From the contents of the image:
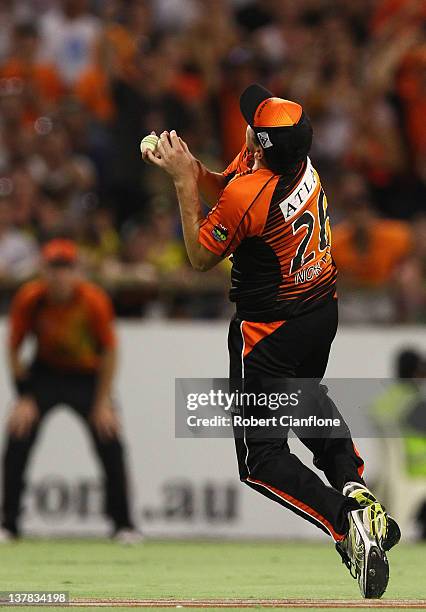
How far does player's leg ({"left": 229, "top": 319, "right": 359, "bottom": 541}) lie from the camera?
7020 mm

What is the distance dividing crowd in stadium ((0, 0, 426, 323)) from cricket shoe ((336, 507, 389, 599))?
6531 mm

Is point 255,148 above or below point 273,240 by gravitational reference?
above

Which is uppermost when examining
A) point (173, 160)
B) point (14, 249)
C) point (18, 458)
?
point (173, 160)

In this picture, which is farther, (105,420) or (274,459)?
(105,420)

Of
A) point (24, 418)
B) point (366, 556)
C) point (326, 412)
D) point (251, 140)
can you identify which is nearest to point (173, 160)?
point (251, 140)

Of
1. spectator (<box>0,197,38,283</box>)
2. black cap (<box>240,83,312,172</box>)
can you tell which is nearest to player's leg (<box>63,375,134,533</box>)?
spectator (<box>0,197,38,283</box>)

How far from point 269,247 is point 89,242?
21.6 ft

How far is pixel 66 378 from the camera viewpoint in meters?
12.5

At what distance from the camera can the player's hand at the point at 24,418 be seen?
12445mm

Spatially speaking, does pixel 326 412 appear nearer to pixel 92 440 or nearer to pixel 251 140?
pixel 251 140

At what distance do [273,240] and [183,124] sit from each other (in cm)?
801

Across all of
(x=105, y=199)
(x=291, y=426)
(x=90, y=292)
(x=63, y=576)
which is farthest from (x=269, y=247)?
(x=105, y=199)

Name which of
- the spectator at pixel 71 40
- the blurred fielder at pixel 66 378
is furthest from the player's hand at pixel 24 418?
the spectator at pixel 71 40

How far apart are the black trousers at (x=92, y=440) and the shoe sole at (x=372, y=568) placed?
19.0ft
